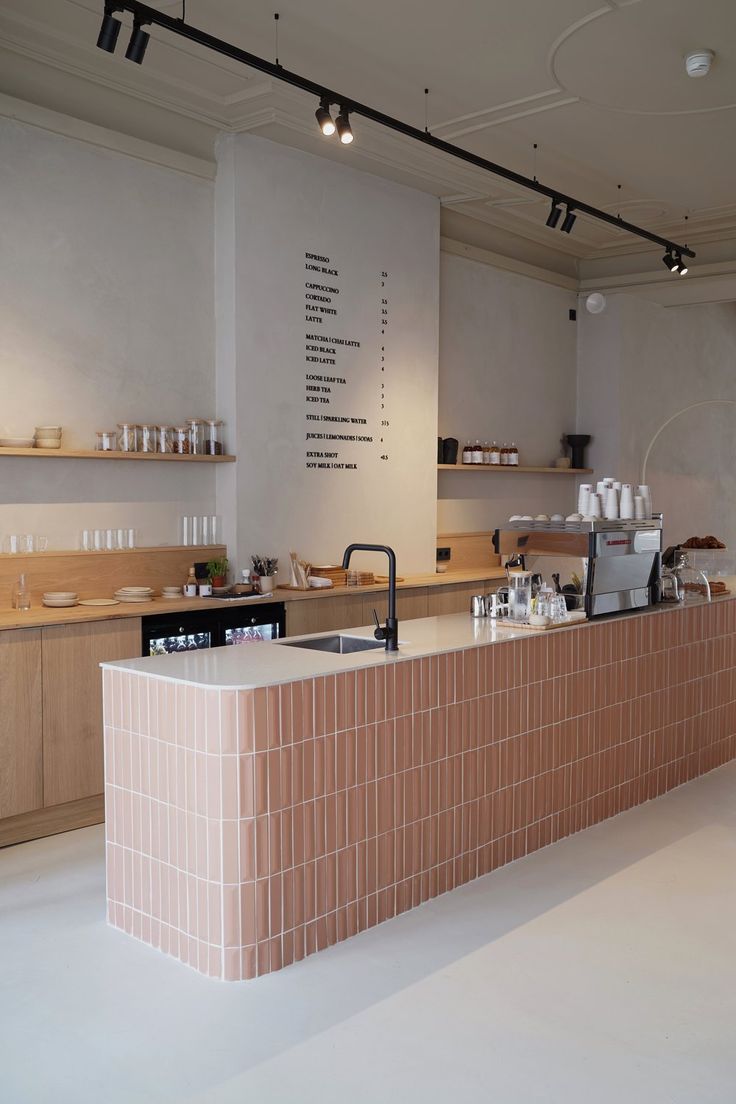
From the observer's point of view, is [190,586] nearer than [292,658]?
No

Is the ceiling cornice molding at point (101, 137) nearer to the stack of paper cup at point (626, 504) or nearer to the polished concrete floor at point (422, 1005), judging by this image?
the stack of paper cup at point (626, 504)

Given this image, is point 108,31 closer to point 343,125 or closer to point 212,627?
point 343,125

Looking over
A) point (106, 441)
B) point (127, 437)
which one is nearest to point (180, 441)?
point (127, 437)

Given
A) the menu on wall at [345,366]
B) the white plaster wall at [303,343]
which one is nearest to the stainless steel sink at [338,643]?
the white plaster wall at [303,343]

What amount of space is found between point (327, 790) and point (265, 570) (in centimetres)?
250

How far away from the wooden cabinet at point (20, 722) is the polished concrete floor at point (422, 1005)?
0.42m

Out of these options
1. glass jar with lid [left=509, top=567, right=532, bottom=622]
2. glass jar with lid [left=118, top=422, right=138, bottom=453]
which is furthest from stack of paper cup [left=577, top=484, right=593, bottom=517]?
glass jar with lid [left=118, top=422, right=138, bottom=453]

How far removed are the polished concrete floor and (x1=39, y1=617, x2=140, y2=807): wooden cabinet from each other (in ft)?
1.70

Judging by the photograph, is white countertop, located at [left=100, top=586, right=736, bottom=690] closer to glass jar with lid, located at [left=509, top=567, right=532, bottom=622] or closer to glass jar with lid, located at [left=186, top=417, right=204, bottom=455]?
glass jar with lid, located at [left=509, top=567, right=532, bottom=622]

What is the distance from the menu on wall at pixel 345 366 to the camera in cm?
611

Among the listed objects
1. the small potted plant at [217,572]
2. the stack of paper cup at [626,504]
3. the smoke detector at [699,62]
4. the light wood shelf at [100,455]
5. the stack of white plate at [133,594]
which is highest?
the smoke detector at [699,62]

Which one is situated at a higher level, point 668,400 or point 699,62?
point 699,62

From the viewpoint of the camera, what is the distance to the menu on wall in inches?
240

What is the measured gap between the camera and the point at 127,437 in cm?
524
